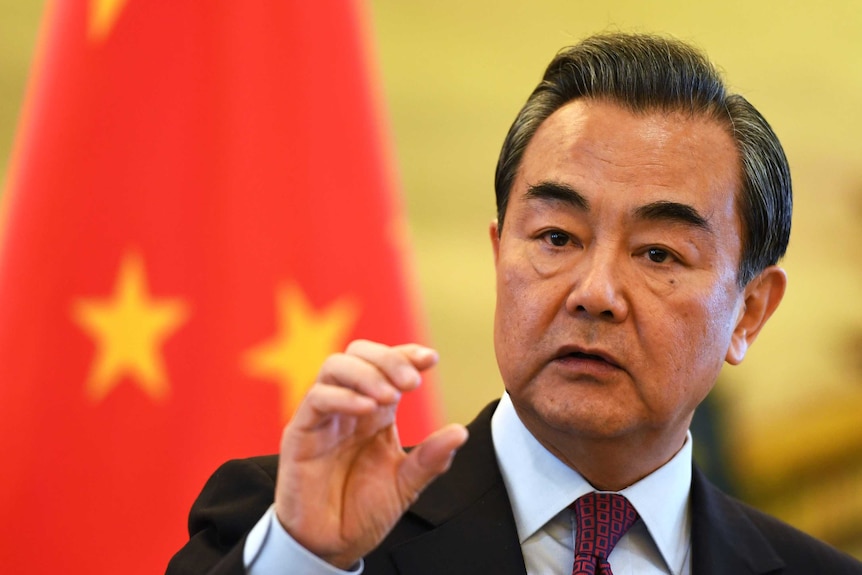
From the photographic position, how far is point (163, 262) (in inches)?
89.7

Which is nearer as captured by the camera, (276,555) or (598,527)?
(276,555)

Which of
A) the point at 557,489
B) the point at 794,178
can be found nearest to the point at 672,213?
the point at 557,489

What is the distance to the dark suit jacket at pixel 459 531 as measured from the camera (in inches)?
68.1

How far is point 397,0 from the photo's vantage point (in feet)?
13.8

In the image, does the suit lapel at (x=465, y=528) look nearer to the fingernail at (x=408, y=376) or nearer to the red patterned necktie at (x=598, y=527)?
the red patterned necktie at (x=598, y=527)

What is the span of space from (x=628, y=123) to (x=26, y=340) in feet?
4.31

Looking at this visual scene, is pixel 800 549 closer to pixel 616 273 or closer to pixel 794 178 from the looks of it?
pixel 616 273

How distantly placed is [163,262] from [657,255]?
1060mm

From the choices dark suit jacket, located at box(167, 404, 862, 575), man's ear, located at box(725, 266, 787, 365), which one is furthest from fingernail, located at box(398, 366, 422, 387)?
man's ear, located at box(725, 266, 787, 365)

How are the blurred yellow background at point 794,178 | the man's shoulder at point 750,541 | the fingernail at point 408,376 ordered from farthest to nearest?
the blurred yellow background at point 794,178 < the man's shoulder at point 750,541 < the fingernail at point 408,376

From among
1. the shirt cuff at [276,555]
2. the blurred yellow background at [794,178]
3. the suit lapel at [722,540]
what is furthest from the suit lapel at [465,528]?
the blurred yellow background at [794,178]

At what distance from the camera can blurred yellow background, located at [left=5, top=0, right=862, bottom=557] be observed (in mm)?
4090

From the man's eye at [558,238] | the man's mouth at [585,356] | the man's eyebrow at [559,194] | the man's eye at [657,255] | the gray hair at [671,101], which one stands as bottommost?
the man's mouth at [585,356]

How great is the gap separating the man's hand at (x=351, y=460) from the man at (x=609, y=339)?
21 cm
